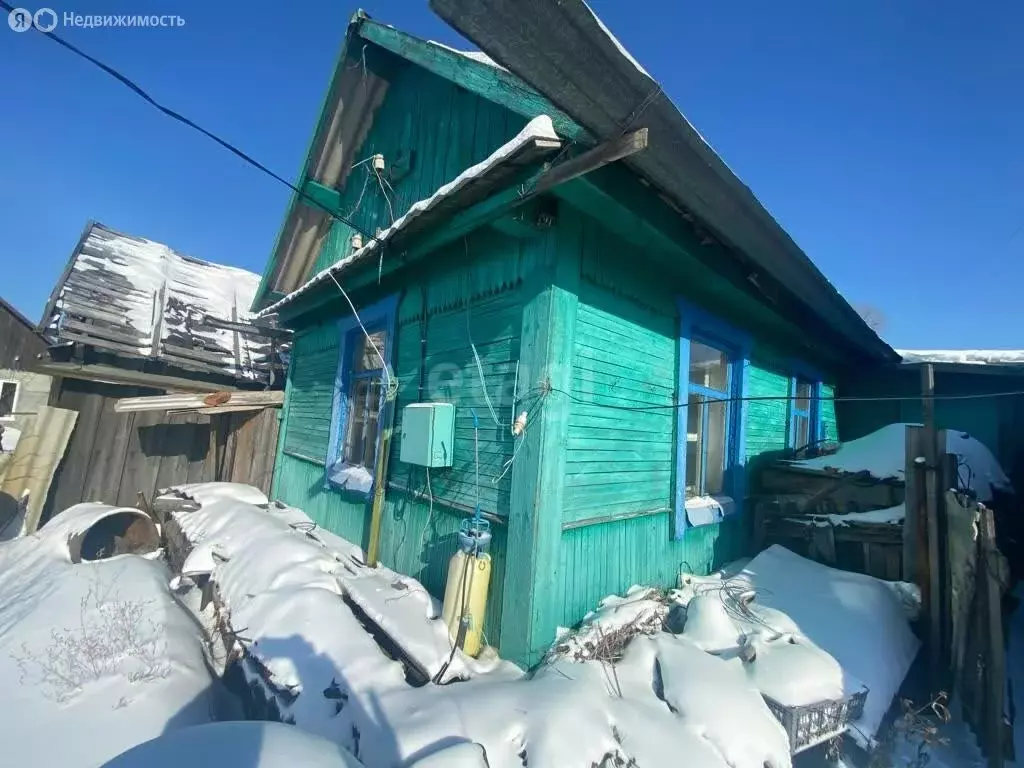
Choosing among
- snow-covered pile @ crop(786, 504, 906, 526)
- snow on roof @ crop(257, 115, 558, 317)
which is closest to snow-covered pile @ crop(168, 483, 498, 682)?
snow on roof @ crop(257, 115, 558, 317)

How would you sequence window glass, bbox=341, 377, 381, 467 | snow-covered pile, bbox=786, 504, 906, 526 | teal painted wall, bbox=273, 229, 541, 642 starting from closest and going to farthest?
teal painted wall, bbox=273, 229, 541, 642, snow-covered pile, bbox=786, 504, 906, 526, window glass, bbox=341, 377, 381, 467

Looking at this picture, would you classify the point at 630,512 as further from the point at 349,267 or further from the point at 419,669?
the point at 349,267

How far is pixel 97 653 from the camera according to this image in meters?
3.21

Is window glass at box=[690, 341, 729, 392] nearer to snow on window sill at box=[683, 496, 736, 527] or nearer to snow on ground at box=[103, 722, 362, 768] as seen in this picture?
snow on window sill at box=[683, 496, 736, 527]

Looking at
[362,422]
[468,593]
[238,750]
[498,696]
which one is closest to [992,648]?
[498,696]

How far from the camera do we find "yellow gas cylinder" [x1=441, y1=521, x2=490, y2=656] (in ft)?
10.3

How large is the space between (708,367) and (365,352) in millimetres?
4117

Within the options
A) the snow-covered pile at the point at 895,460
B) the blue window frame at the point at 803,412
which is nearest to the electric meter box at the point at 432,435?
the snow-covered pile at the point at 895,460

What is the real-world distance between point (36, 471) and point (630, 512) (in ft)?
29.8

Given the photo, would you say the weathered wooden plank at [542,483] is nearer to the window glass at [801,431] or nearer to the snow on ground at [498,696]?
the snow on ground at [498,696]

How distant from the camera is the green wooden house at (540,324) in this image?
3016 millimetres

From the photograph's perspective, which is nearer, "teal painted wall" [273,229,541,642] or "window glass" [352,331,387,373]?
"teal painted wall" [273,229,541,642]

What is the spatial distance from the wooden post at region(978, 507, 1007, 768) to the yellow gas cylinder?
10.8ft

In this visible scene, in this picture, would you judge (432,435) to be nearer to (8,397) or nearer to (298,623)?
(298,623)
